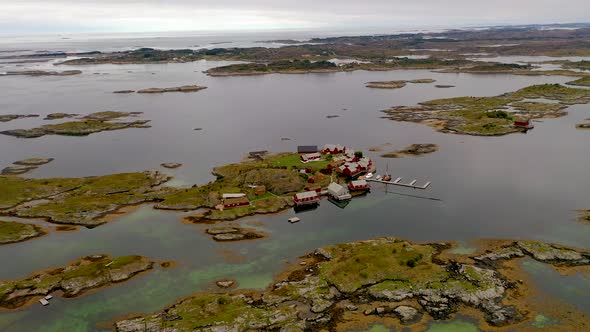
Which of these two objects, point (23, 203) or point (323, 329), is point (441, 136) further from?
point (23, 203)

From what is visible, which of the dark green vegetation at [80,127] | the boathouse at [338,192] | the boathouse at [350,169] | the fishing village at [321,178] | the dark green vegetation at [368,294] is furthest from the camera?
the dark green vegetation at [80,127]

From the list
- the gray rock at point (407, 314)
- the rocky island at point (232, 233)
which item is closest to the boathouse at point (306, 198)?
the rocky island at point (232, 233)

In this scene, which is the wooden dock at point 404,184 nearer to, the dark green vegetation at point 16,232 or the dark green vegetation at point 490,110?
the dark green vegetation at point 490,110

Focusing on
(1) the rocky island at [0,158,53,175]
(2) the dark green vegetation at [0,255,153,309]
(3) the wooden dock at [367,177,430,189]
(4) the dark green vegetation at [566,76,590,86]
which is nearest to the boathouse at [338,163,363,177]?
(3) the wooden dock at [367,177,430,189]

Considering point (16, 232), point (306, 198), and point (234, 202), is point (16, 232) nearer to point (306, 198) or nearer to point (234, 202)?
point (234, 202)

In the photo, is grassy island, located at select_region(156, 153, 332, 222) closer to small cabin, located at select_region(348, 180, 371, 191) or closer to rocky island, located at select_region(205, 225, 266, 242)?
rocky island, located at select_region(205, 225, 266, 242)

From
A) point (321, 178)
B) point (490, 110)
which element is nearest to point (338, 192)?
point (321, 178)
